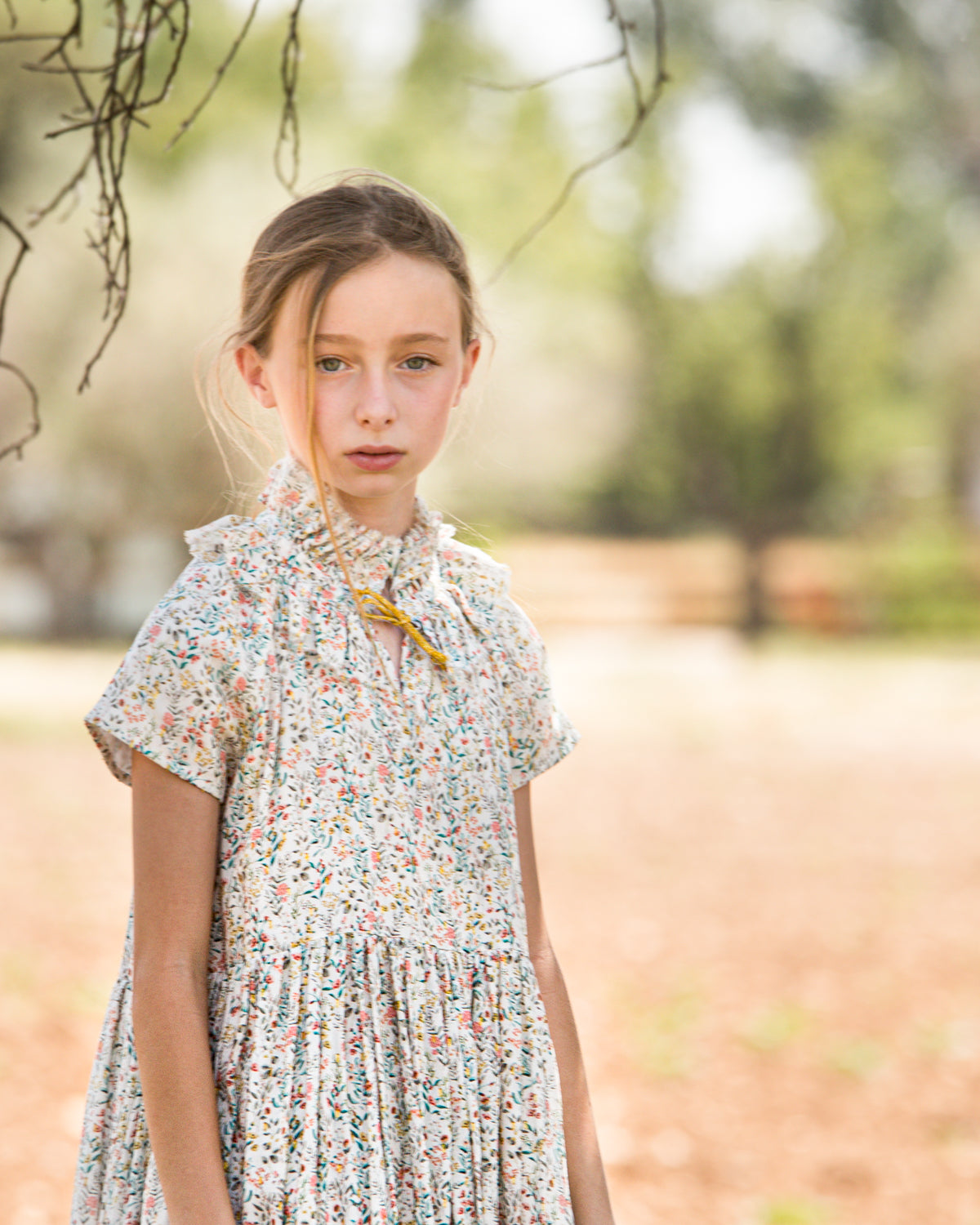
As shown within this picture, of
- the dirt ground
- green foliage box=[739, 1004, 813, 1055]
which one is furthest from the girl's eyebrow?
green foliage box=[739, 1004, 813, 1055]

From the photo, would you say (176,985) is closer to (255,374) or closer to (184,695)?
(184,695)

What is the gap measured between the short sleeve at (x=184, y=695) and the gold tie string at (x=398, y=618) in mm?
165

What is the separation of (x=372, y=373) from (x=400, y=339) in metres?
0.05

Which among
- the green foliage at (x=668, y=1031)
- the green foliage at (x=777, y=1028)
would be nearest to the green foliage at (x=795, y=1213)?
the green foliage at (x=668, y=1031)

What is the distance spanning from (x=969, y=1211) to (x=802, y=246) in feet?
52.8

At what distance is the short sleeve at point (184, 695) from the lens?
133 centimetres

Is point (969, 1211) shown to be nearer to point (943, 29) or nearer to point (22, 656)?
point (22, 656)

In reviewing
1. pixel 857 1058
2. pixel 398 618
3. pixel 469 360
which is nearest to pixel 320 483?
pixel 398 618

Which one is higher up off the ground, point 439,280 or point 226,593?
point 439,280

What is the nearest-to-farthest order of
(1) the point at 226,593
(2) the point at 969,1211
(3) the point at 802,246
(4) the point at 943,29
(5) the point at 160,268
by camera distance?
1. (1) the point at 226,593
2. (2) the point at 969,1211
3. (5) the point at 160,268
4. (3) the point at 802,246
5. (4) the point at 943,29

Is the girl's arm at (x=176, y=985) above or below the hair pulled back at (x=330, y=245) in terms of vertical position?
below

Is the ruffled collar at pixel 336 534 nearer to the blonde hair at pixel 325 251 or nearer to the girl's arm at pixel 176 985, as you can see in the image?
the blonde hair at pixel 325 251

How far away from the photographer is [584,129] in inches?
765

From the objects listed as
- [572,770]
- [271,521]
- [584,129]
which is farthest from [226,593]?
[584,129]
